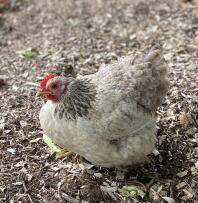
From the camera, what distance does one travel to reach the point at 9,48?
22.7 ft

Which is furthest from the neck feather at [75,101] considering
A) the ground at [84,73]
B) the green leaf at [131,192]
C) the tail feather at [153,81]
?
the green leaf at [131,192]

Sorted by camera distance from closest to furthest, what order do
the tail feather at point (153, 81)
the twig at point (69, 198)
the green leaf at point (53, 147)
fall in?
1. the twig at point (69, 198)
2. the tail feather at point (153, 81)
3. the green leaf at point (53, 147)

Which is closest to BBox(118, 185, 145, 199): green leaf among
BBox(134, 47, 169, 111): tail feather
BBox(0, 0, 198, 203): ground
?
BBox(0, 0, 198, 203): ground

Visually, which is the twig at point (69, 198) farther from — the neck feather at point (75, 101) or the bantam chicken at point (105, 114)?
the neck feather at point (75, 101)

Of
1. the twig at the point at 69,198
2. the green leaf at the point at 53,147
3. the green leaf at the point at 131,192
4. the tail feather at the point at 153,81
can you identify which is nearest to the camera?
the twig at the point at 69,198

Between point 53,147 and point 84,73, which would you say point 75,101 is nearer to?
point 53,147

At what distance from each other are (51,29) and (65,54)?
89 cm

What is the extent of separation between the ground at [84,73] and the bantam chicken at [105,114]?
0.31 metres

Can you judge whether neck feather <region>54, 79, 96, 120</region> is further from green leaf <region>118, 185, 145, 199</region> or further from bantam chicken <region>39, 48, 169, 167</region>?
green leaf <region>118, 185, 145, 199</region>

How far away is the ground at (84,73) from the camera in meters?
4.57

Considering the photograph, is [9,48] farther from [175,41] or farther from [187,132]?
[187,132]

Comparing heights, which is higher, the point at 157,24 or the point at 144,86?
the point at 144,86

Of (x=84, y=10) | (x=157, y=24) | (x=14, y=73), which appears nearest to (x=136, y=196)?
(x=14, y=73)

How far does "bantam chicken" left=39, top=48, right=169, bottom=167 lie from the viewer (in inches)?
172
